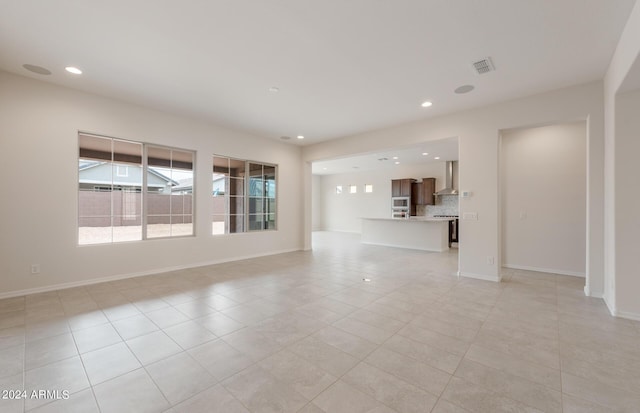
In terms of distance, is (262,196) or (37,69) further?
(262,196)

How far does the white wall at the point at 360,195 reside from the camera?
10.9m

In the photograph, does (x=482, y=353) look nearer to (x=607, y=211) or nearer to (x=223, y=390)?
(x=223, y=390)

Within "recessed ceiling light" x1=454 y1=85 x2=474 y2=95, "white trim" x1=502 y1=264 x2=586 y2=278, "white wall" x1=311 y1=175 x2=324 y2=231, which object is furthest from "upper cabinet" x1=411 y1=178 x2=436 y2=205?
"recessed ceiling light" x1=454 y1=85 x2=474 y2=95

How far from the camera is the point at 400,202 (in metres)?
11.1

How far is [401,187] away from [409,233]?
11.2ft

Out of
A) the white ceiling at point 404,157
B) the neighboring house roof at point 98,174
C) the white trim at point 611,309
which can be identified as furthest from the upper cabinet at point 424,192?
the neighboring house roof at point 98,174

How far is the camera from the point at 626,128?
118 inches

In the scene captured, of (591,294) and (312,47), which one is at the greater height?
(312,47)

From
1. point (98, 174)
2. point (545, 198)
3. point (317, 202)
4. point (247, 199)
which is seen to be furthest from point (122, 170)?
point (317, 202)

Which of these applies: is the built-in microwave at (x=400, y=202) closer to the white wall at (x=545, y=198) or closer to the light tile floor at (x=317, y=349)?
the white wall at (x=545, y=198)

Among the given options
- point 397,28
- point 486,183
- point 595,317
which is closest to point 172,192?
point 397,28

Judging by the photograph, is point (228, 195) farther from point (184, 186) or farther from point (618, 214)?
point (618, 214)

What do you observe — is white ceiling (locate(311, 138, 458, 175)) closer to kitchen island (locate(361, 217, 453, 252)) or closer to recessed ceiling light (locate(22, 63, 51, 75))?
kitchen island (locate(361, 217, 453, 252))

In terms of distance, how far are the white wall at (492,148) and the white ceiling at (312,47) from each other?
0.81ft
